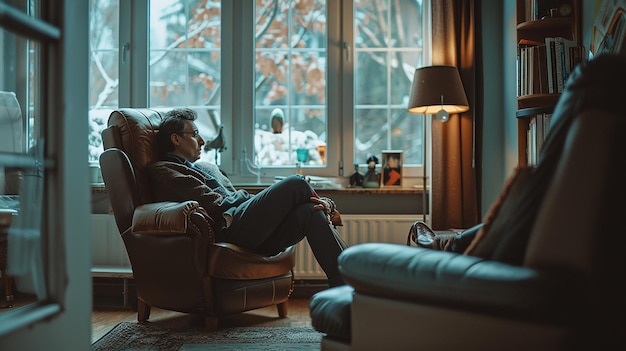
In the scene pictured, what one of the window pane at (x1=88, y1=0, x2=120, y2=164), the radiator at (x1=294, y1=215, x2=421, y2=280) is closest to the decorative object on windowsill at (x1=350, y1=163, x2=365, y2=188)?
the radiator at (x1=294, y1=215, x2=421, y2=280)

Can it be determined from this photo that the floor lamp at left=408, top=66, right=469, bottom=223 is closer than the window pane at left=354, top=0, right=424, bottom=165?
Yes

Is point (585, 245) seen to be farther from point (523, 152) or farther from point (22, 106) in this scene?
point (22, 106)

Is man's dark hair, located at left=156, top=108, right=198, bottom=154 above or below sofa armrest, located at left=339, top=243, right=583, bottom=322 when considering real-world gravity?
above

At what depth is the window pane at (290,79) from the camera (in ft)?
14.7

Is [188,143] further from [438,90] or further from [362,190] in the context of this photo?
[438,90]

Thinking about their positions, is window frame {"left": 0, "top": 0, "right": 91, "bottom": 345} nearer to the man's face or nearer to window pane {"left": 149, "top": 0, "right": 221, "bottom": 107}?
the man's face

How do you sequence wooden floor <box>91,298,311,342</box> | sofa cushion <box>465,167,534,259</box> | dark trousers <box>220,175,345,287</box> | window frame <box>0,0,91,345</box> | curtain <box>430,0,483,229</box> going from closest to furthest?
window frame <box>0,0,91,345</box>
sofa cushion <box>465,167,534,259</box>
dark trousers <box>220,175,345,287</box>
wooden floor <box>91,298,311,342</box>
curtain <box>430,0,483,229</box>

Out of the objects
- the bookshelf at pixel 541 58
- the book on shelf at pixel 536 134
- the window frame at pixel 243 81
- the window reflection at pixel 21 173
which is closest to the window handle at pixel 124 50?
the window frame at pixel 243 81

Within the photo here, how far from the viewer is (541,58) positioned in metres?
3.14

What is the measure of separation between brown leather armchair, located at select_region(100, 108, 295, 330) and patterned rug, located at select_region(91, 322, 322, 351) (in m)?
0.12

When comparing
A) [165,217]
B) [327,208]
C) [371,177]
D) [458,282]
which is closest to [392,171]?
[371,177]

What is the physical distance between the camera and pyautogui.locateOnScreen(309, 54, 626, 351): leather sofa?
1.28m

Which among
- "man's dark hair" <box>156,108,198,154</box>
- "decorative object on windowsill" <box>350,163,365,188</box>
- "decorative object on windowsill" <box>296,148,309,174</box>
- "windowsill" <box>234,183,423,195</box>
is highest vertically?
"man's dark hair" <box>156,108,198,154</box>

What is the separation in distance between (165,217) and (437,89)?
5.59 ft
